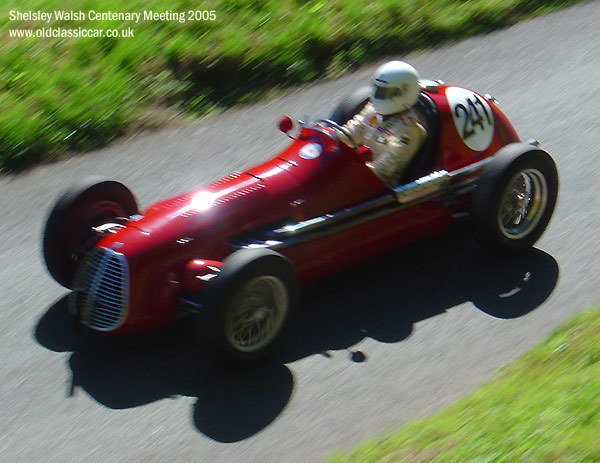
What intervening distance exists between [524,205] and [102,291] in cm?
300

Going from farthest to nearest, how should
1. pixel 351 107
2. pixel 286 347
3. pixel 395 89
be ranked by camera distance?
pixel 351 107 → pixel 395 89 → pixel 286 347

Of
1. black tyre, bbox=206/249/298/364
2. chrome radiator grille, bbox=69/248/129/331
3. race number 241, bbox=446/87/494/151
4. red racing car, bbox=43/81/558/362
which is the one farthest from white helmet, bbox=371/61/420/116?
chrome radiator grille, bbox=69/248/129/331

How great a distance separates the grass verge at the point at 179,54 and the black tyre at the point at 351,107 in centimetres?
214

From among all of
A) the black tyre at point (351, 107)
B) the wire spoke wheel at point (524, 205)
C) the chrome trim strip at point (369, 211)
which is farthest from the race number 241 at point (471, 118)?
the black tyre at point (351, 107)

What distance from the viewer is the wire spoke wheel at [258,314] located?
5777mm

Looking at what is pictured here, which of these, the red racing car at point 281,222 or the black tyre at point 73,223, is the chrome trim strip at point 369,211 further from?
the black tyre at point 73,223

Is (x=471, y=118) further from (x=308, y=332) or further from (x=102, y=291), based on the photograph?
(x=102, y=291)

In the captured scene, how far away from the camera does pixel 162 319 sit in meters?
5.97

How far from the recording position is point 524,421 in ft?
15.7

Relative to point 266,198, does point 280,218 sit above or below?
below

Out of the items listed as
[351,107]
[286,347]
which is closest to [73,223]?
[286,347]

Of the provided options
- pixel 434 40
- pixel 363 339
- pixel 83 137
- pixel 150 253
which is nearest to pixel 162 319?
pixel 150 253

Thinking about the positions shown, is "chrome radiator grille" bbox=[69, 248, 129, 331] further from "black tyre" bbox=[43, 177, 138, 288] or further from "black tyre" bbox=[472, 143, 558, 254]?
"black tyre" bbox=[472, 143, 558, 254]

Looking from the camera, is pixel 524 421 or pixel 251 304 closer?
pixel 524 421
